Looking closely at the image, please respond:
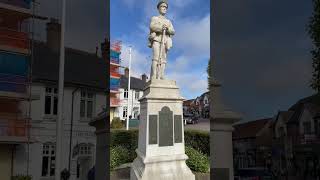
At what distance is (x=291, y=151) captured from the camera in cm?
796

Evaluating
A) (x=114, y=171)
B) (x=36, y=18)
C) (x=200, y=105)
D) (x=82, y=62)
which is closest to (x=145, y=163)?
(x=114, y=171)

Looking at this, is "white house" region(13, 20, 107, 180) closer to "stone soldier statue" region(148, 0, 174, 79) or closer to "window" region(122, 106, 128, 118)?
"window" region(122, 106, 128, 118)

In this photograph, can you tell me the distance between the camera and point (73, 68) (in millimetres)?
12234

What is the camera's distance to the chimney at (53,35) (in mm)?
13266

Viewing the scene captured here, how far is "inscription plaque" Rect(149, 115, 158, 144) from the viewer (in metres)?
9.64

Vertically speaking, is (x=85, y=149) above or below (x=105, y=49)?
below

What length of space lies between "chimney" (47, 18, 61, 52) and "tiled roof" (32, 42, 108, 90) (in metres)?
0.18

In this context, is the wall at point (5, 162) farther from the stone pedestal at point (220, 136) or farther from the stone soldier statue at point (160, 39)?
the stone pedestal at point (220, 136)

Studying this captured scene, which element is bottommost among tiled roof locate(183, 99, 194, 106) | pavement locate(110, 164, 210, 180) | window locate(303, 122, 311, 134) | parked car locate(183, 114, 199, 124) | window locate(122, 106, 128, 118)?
pavement locate(110, 164, 210, 180)

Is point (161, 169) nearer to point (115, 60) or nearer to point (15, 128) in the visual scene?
point (115, 60)

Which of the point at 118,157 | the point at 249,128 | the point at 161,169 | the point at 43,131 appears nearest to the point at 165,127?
the point at 161,169

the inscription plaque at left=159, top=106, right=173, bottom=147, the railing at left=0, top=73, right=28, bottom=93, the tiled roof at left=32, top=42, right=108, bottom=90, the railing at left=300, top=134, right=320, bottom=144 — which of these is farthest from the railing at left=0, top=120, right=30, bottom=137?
the railing at left=300, top=134, right=320, bottom=144

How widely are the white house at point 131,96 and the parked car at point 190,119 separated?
3.36 ft

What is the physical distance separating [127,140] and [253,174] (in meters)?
3.04
